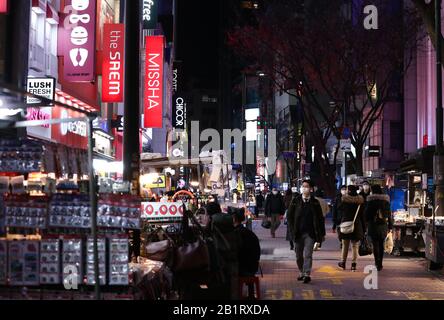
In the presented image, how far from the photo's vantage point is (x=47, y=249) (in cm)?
723

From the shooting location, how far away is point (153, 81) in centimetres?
3322

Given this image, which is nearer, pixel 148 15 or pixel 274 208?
pixel 274 208

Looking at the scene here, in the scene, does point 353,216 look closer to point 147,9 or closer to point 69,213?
point 69,213

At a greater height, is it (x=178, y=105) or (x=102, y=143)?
(x=178, y=105)

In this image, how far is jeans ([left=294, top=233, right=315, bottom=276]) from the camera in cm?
1414

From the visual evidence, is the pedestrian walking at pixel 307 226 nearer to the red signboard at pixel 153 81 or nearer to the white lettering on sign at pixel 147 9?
the red signboard at pixel 153 81

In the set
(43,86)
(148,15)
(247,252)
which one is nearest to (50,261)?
(247,252)

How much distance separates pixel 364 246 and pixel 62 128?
435 inches

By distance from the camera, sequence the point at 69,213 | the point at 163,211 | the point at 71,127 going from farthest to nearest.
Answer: the point at 71,127
the point at 163,211
the point at 69,213

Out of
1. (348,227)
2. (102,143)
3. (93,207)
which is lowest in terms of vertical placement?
(348,227)

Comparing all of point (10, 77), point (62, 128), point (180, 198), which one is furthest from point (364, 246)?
point (62, 128)

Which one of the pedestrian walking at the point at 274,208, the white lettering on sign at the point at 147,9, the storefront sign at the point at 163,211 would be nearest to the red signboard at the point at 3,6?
the storefront sign at the point at 163,211

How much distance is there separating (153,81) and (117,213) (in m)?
26.1
